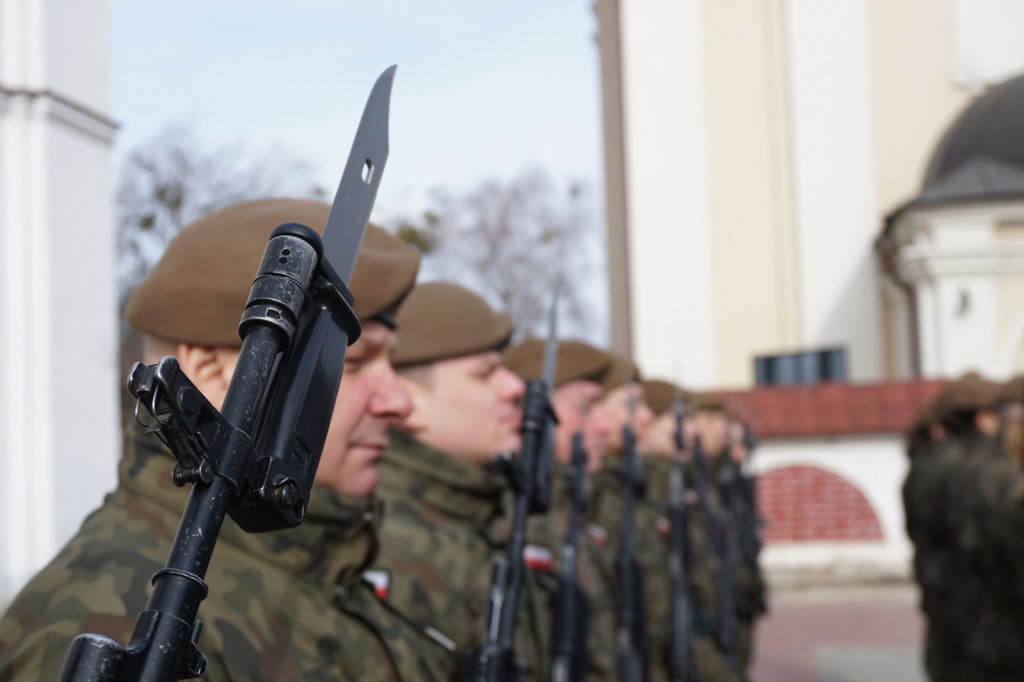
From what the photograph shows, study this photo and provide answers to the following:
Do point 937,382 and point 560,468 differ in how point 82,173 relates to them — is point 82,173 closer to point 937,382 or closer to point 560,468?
point 560,468

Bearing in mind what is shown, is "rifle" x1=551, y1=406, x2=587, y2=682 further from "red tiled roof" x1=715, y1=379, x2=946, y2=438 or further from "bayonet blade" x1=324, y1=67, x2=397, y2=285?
"red tiled roof" x1=715, y1=379, x2=946, y2=438

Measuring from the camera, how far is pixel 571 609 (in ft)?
11.2

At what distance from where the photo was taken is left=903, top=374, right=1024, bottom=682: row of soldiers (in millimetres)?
5043

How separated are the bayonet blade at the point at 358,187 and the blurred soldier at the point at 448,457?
1533mm

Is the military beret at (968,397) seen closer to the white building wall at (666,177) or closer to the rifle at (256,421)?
the rifle at (256,421)

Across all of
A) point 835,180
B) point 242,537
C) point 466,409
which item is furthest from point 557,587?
point 835,180

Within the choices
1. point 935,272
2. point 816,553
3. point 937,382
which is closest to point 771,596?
point 816,553

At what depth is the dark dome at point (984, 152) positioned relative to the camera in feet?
53.5

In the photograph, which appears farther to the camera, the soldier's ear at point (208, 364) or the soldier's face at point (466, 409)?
the soldier's face at point (466, 409)

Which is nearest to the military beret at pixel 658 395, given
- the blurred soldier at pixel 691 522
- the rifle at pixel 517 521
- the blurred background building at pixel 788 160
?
the blurred soldier at pixel 691 522

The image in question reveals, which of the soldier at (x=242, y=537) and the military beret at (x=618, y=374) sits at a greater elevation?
the military beret at (x=618, y=374)

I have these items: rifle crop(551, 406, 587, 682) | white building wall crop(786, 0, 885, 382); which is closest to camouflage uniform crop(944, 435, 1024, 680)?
rifle crop(551, 406, 587, 682)

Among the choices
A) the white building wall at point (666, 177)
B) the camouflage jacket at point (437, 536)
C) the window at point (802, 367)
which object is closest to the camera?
the camouflage jacket at point (437, 536)

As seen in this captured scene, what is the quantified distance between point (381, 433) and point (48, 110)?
4006 millimetres
